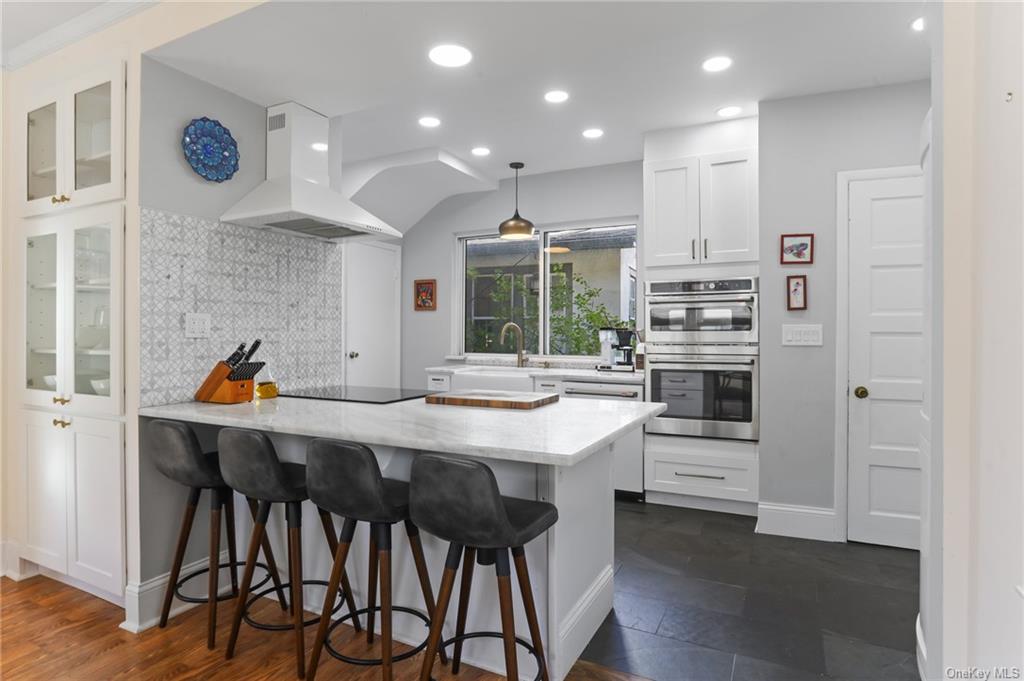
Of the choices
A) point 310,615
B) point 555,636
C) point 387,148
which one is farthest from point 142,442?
point 387,148

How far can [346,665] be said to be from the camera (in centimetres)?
208

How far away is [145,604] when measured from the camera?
7.90 ft

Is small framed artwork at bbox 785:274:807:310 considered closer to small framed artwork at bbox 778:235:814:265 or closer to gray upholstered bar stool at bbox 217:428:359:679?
small framed artwork at bbox 778:235:814:265

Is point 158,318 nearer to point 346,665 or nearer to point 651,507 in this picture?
point 346,665

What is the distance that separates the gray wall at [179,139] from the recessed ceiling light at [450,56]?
112 centimetres

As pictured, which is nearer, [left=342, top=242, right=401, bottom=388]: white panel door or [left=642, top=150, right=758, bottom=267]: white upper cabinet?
[left=642, top=150, right=758, bottom=267]: white upper cabinet

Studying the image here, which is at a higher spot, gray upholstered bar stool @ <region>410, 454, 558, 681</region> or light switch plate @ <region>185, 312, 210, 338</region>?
light switch plate @ <region>185, 312, 210, 338</region>

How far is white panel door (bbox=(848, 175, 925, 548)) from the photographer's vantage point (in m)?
3.18

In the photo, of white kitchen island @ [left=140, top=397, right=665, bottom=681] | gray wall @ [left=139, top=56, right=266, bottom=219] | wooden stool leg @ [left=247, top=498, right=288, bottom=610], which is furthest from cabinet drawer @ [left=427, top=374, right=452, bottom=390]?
wooden stool leg @ [left=247, top=498, right=288, bottom=610]

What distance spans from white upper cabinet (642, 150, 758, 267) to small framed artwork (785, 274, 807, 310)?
32 cm

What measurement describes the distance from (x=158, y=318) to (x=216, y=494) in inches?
32.9

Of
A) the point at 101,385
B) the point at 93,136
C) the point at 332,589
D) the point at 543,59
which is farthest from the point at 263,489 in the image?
the point at 543,59

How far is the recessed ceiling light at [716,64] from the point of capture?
2.93 metres

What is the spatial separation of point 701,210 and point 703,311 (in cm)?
70
